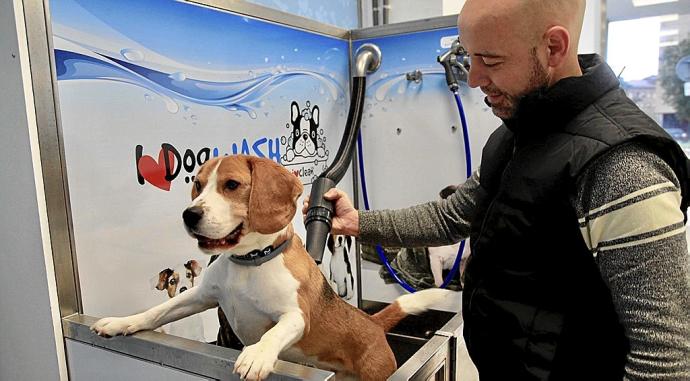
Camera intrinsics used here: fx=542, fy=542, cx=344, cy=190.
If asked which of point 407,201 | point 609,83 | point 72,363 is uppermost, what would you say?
point 609,83

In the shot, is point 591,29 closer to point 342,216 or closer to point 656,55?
point 656,55

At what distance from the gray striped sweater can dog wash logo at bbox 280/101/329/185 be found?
1216 millimetres

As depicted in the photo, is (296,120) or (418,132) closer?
(296,120)

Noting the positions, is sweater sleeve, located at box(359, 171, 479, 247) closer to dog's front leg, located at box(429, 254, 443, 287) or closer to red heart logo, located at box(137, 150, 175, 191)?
red heart logo, located at box(137, 150, 175, 191)

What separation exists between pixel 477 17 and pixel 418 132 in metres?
1.35

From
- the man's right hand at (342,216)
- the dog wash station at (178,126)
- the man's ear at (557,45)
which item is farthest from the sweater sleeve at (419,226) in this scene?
the man's ear at (557,45)

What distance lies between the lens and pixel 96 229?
125 centimetres

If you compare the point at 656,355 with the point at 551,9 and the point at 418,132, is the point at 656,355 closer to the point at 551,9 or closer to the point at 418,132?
the point at 551,9

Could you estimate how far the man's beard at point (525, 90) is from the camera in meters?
0.88

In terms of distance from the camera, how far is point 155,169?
4.53 ft

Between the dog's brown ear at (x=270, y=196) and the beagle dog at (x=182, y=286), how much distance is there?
1.79ft

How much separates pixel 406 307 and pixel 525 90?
678mm

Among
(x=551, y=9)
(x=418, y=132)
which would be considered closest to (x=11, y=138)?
(x=551, y=9)

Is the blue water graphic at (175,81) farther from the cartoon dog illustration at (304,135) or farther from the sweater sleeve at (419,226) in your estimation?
the sweater sleeve at (419,226)
